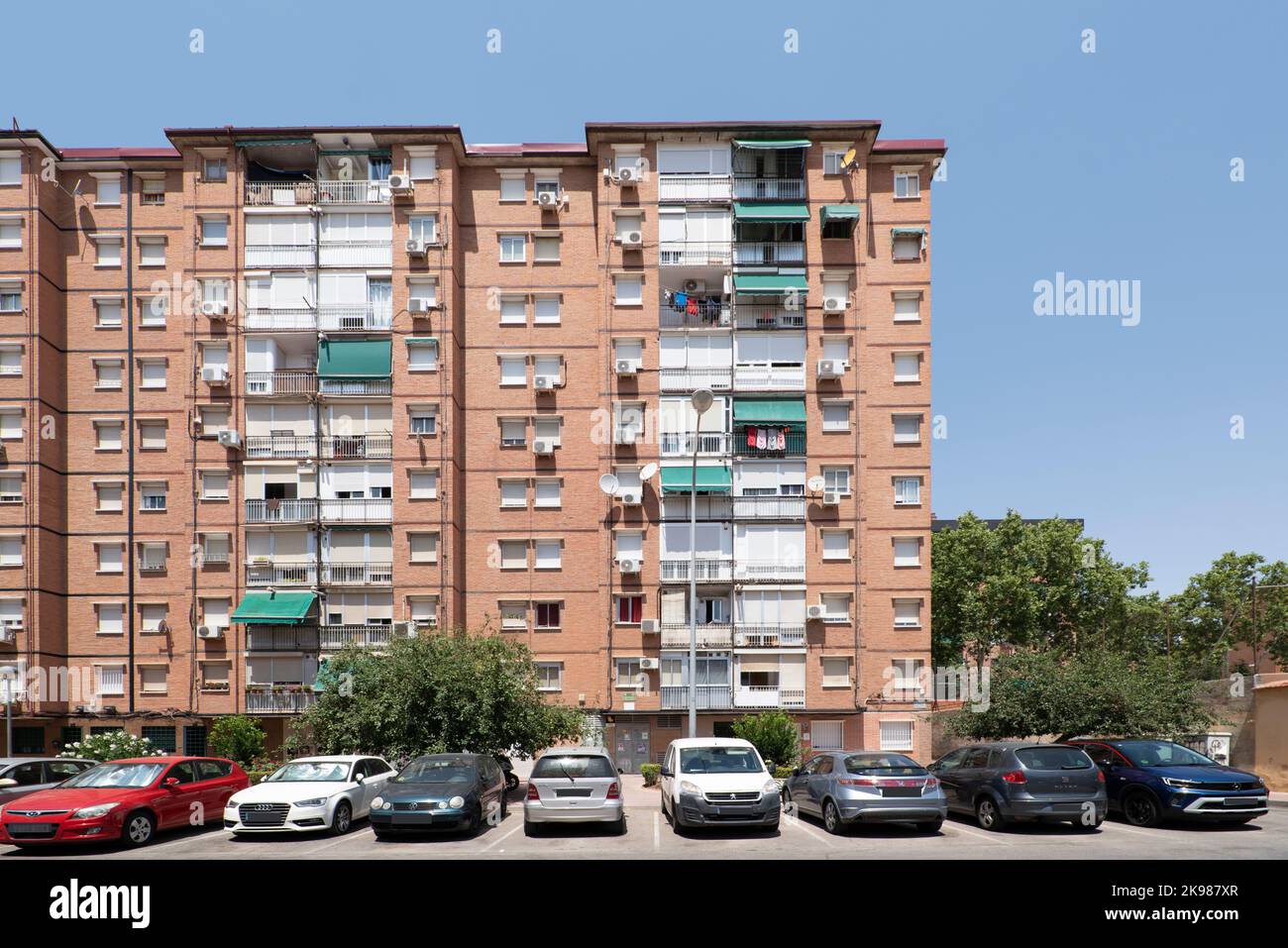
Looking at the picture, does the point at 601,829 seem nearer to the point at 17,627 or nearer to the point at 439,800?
the point at 439,800

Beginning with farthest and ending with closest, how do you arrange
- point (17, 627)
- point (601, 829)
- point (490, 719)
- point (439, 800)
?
point (17, 627), point (490, 719), point (601, 829), point (439, 800)

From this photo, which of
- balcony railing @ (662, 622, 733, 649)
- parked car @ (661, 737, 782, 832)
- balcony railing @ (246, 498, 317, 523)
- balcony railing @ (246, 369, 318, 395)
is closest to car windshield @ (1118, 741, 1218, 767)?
parked car @ (661, 737, 782, 832)

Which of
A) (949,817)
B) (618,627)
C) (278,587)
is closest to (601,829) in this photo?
(949,817)

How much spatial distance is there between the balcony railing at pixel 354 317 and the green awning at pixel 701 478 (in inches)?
506

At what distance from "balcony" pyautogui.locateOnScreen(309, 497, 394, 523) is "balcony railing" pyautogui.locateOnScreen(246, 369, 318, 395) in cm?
461

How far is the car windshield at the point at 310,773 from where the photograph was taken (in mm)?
18578

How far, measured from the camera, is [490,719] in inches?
1053

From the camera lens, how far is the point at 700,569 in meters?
39.6

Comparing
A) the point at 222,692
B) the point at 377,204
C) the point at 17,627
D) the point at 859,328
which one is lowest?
the point at 222,692

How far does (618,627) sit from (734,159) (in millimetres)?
19897

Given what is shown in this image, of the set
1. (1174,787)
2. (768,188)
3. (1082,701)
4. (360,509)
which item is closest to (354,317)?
(360,509)

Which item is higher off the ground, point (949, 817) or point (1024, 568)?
point (1024, 568)

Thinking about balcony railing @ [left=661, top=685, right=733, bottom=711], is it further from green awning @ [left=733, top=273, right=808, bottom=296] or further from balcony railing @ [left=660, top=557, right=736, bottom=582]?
green awning @ [left=733, top=273, right=808, bottom=296]

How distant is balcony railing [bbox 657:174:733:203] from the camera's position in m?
40.7
